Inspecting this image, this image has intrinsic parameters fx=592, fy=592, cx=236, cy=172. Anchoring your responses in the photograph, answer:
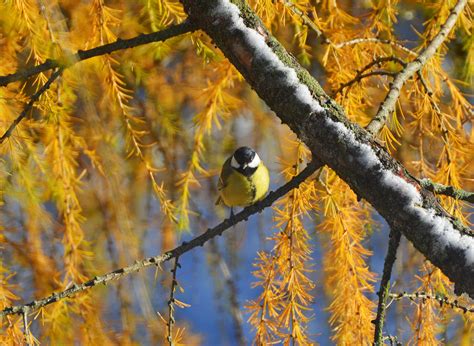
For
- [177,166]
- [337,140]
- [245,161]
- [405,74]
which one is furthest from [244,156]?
[337,140]

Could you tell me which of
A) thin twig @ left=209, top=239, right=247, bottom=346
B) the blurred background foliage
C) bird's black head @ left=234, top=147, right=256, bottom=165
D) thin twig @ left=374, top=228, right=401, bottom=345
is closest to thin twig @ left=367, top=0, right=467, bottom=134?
the blurred background foliage

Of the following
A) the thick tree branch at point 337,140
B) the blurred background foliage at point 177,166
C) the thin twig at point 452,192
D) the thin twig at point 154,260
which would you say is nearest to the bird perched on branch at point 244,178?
the blurred background foliage at point 177,166

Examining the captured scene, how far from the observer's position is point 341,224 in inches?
47.6

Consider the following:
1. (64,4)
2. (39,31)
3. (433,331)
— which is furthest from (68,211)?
(433,331)

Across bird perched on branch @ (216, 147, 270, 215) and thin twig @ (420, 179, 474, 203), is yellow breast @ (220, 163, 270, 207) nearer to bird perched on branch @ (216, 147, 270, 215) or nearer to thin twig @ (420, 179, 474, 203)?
bird perched on branch @ (216, 147, 270, 215)

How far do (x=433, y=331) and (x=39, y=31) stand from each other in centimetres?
97

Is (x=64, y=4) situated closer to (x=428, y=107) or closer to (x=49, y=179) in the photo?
(x=49, y=179)

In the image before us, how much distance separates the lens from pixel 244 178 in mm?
1699

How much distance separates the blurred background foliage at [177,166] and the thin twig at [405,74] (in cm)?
5

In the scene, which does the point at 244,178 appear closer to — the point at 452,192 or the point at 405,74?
the point at 405,74

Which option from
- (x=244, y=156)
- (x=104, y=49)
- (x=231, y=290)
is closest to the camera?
(x=104, y=49)

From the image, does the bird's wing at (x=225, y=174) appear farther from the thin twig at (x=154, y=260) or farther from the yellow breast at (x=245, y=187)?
the thin twig at (x=154, y=260)

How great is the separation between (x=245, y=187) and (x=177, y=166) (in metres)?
0.28

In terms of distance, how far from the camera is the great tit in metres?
1.70
